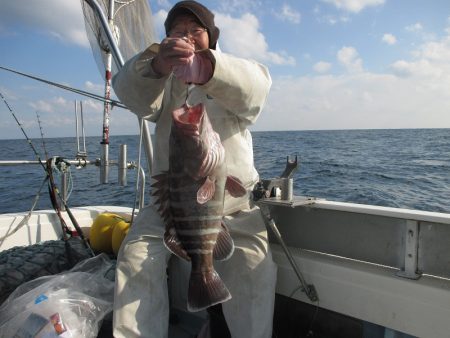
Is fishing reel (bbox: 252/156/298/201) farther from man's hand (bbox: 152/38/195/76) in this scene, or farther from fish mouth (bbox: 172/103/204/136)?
man's hand (bbox: 152/38/195/76)

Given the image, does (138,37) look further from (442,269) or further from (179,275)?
(442,269)

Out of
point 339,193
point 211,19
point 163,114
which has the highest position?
point 211,19

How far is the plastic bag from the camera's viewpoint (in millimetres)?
2332

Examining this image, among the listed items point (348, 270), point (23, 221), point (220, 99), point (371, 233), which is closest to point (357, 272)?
point (348, 270)

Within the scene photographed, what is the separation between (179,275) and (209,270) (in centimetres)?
131

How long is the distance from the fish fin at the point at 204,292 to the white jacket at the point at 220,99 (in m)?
0.65

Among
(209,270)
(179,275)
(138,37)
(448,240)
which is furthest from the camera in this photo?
(138,37)

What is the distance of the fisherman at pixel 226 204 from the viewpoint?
7.73ft

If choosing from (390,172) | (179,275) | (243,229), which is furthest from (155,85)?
(390,172)

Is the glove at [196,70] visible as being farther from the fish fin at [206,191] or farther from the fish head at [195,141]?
the fish fin at [206,191]

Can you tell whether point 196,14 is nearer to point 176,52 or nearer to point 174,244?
point 176,52

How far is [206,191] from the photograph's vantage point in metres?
2.01

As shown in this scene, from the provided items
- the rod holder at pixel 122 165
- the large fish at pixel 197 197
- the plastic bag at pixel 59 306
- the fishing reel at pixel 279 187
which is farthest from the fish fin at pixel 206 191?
the rod holder at pixel 122 165

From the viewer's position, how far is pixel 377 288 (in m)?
2.57
